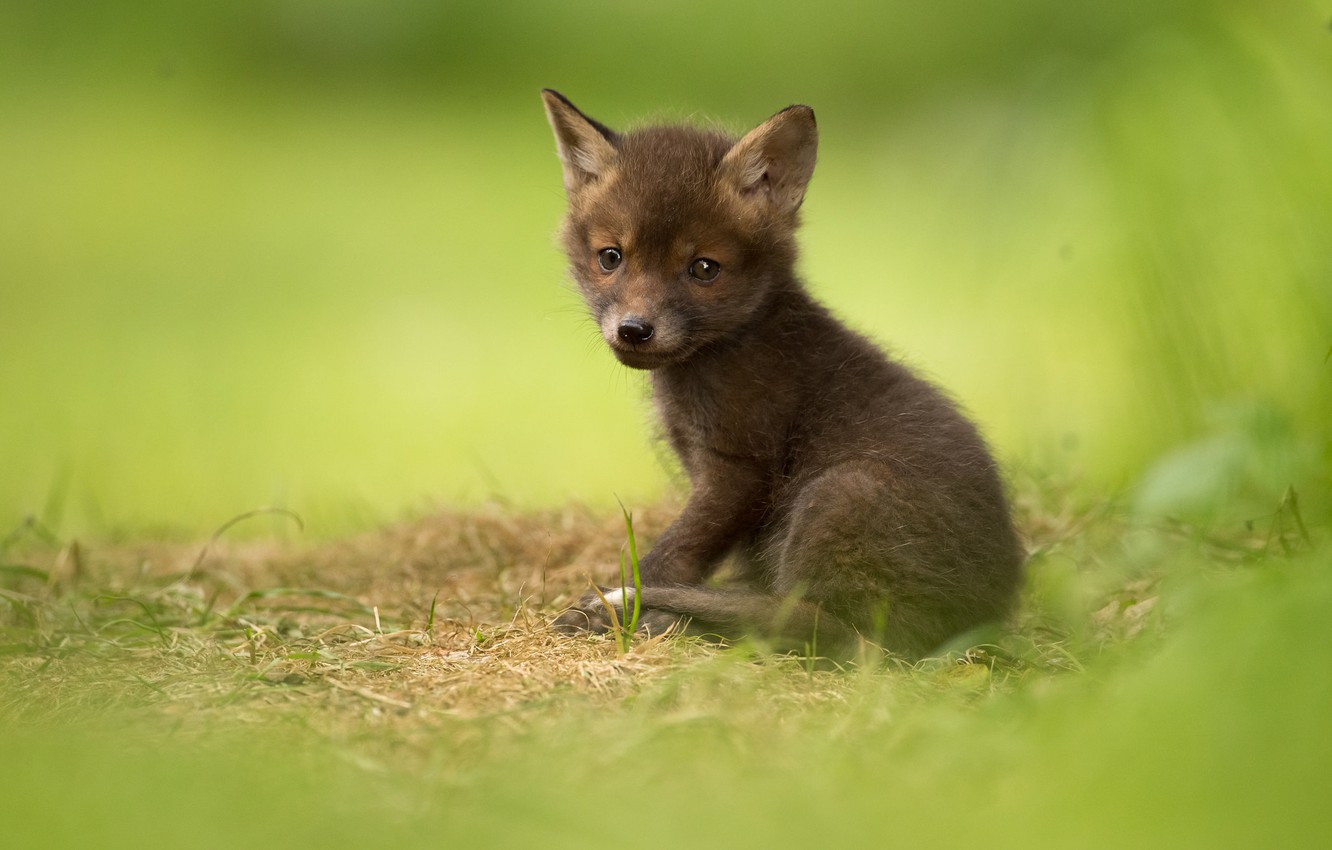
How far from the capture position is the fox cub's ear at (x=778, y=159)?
4.15 metres

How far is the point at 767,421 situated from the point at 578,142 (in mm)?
1247

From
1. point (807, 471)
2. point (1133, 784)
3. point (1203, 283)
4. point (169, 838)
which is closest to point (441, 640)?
point (807, 471)

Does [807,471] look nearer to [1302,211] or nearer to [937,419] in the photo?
[937,419]

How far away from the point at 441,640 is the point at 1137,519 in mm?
2538

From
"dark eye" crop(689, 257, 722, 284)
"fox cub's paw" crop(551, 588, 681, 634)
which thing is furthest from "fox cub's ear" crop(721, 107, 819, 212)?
"fox cub's paw" crop(551, 588, 681, 634)

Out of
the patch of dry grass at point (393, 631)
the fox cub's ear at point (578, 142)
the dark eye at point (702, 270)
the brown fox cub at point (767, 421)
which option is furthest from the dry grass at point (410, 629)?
the fox cub's ear at point (578, 142)

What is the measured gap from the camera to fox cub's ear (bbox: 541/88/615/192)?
4.27m

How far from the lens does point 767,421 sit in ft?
13.3

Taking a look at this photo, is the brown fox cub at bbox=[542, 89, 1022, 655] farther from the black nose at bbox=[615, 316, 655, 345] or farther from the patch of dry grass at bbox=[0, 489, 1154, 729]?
the patch of dry grass at bbox=[0, 489, 1154, 729]

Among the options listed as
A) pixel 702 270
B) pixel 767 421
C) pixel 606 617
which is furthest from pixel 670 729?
pixel 702 270

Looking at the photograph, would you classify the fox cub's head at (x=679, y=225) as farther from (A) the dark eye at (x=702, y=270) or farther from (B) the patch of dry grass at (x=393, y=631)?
(B) the patch of dry grass at (x=393, y=631)

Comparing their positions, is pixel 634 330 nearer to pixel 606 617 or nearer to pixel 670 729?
pixel 606 617

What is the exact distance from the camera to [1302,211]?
4762 mm

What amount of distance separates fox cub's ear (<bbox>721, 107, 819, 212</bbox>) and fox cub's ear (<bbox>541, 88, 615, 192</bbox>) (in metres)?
0.44
